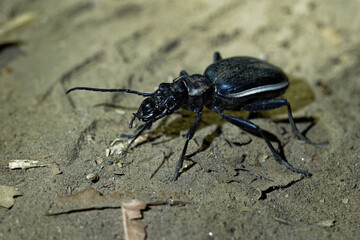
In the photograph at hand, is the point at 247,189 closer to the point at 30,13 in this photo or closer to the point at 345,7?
the point at 345,7

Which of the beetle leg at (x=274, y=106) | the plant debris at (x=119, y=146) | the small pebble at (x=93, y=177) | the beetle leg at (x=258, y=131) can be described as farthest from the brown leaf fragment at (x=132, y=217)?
the beetle leg at (x=274, y=106)

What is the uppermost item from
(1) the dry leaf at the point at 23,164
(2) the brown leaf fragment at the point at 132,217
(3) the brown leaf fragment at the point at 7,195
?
(1) the dry leaf at the point at 23,164

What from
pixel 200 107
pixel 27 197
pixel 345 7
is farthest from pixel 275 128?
pixel 345 7

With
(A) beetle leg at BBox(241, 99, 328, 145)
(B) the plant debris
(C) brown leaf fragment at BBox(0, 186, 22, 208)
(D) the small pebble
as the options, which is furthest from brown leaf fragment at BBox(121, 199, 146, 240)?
(A) beetle leg at BBox(241, 99, 328, 145)

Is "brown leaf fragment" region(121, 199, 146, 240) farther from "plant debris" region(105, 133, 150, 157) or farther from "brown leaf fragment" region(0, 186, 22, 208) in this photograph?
"brown leaf fragment" region(0, 186, 22, 208)

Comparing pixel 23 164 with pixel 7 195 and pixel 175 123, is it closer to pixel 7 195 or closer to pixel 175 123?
pixel 7 195

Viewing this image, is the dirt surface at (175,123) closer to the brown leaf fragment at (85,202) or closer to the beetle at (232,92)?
the brown leaf fragment at (85,202)
